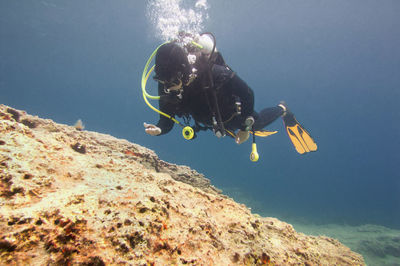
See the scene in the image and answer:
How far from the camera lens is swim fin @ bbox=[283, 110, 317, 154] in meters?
5.97

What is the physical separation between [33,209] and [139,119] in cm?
9130

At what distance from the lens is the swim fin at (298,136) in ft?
19.6

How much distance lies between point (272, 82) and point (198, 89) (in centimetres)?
6439

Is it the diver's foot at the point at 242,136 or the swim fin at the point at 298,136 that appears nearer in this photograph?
the diver's foot at the point at 242,136

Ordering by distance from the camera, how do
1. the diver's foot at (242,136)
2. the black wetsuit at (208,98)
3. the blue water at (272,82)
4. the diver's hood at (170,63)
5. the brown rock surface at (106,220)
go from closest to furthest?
1. the brown rock surface at (106,220)
2. the diver's hood at (170,63)
3. the black wetsuit at (208,98)
4. the diver's foot at (242,136)
5. the blue water at (272,82)

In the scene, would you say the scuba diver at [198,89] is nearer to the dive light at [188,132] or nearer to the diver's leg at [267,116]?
the dive light at [188,132]

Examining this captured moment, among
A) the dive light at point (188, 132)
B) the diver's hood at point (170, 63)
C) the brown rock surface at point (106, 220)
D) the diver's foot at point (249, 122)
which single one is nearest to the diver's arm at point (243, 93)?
the diver's foot at point (249, 122)

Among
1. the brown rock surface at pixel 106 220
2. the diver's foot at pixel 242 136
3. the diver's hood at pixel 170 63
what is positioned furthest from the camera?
the diver's foot at pixel 242 136

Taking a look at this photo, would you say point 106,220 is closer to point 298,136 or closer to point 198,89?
point 198,89

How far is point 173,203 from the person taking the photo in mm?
1438

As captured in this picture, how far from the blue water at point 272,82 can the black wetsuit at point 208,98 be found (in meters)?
18.5

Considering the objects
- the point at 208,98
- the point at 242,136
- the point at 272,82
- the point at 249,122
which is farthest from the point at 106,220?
the point at 272,82

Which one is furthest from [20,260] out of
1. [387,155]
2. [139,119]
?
[387,155]

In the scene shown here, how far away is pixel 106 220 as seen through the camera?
1046 mm
